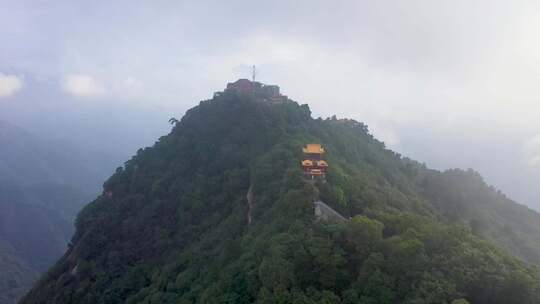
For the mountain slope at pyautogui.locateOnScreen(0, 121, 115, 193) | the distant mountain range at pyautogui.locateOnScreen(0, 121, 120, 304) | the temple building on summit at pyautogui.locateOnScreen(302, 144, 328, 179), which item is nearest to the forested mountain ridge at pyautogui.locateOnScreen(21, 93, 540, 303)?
the temple building on summit at pyautogui.locateOnScreen(302, 144, 328, 179)

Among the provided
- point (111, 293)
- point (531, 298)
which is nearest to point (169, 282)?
point (111, 293)

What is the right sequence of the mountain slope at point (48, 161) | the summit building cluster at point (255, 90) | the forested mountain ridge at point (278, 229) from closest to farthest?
1. the forested mountain ridge at point (278, 229)
2. the summit building cluster at point (255, 90)
3. the mountain slope at point (48, 161)

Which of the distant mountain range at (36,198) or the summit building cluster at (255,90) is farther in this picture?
the distant mountain range at (36,198)

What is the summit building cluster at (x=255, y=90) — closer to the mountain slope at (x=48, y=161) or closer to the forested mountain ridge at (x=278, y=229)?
the forested mountain ridge at (x=278, y=229)

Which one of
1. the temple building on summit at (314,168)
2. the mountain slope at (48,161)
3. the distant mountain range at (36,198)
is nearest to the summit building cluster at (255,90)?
the temple building on summit at (314,168)

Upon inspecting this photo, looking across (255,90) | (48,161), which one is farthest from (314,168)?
(48,161)

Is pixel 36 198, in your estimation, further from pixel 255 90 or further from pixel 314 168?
pixel 314 168

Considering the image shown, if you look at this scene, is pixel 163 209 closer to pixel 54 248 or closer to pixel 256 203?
pixel 256 203

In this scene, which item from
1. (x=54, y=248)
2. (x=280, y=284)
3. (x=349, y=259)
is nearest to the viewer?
(x=280, y=284)

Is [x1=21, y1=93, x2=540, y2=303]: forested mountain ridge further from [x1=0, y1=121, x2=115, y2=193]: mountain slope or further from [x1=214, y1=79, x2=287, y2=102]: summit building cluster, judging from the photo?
[x1=0, y1=121, x2=115, y2=193]: mountain slope
